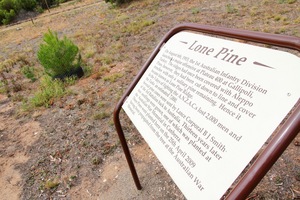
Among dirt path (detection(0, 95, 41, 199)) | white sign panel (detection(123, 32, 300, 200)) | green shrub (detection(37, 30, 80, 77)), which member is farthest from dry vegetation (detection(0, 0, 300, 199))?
white sign panel (detection(123, 32, 300, 200))

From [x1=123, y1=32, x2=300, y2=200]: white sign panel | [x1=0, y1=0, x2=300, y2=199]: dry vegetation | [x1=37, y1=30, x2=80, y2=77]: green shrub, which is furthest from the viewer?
[x1=37, y1=30, x2=80, y2=77]: green shrub

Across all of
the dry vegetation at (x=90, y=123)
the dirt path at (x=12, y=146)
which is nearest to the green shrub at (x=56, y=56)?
the dry vegetation at (x=90, y=123)

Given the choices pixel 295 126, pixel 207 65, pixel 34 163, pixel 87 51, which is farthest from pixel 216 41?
pixel 87 51

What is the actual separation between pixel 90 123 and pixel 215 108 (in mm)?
3018

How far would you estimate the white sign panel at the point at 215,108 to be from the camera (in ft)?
3.25

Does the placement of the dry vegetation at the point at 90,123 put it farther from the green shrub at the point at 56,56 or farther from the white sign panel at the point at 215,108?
the white sign panel at the point at 215,108

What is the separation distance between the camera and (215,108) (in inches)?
48.2

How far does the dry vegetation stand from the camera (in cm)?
276

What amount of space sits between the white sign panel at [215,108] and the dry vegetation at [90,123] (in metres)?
1.31

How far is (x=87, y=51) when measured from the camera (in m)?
7.36

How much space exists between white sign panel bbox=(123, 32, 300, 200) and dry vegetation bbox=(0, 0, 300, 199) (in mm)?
1309

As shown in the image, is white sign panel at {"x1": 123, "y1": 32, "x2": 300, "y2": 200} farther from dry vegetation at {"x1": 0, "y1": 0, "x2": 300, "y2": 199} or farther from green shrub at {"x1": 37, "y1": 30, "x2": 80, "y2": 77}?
green shrub at {"x1": 37, "y1": 30, "x2": 80, "y2": 77}

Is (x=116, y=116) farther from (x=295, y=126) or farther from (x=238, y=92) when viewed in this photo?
(x=295, y=126)

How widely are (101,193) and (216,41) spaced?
208 centimetres
